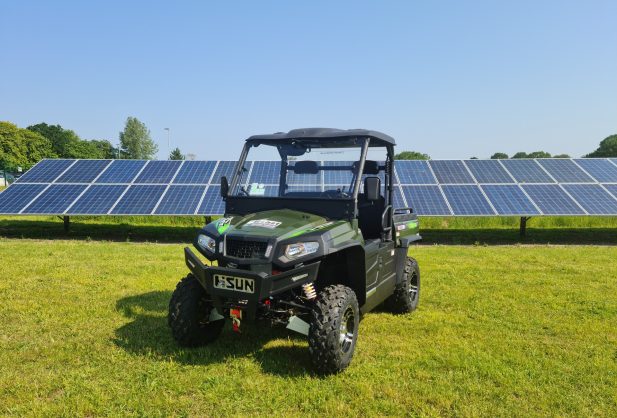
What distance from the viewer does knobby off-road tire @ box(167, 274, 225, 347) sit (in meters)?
5.10

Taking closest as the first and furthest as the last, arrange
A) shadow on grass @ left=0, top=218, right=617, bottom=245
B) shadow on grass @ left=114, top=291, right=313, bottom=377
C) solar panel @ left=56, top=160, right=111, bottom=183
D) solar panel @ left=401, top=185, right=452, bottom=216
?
shadow on grass @ left=114, top=291, right=313, bottom=377, solar panel @ left=401, top=185, right=452, bottom=216, shadow on grass @ left=0, top=218, right=617, bottom=245, solar panel @ left=56, top=160, right=111, bottom=183

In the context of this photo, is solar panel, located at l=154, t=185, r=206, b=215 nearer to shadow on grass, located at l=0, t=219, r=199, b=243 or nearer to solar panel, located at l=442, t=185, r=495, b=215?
shadow on grass, located at l=0, t=219, r=199, b=243

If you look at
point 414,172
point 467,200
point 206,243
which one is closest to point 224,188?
point 206,243

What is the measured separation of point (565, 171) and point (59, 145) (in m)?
114

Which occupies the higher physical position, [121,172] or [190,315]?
[121,172]

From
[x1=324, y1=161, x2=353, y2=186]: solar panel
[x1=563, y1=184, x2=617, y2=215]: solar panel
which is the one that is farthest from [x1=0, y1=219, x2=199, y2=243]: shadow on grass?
[x1=563, y1=184, x2=617, y2=215]: solar panel

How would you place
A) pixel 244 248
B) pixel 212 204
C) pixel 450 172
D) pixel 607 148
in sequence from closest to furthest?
pixel 244 248 < pixel 212 204 < pixel 450 172 < pixel 607 148

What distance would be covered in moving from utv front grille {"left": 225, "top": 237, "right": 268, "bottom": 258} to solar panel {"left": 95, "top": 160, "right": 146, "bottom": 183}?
13939 mm

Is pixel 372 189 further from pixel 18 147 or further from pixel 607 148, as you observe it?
pixel 607 148

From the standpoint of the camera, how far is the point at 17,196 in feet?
51.9

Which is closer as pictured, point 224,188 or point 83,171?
point 224,188

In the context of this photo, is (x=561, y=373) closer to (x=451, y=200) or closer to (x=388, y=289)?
(x=388, y=289)

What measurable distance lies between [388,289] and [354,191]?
174cm

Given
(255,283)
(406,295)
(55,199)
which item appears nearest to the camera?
(255,283)
